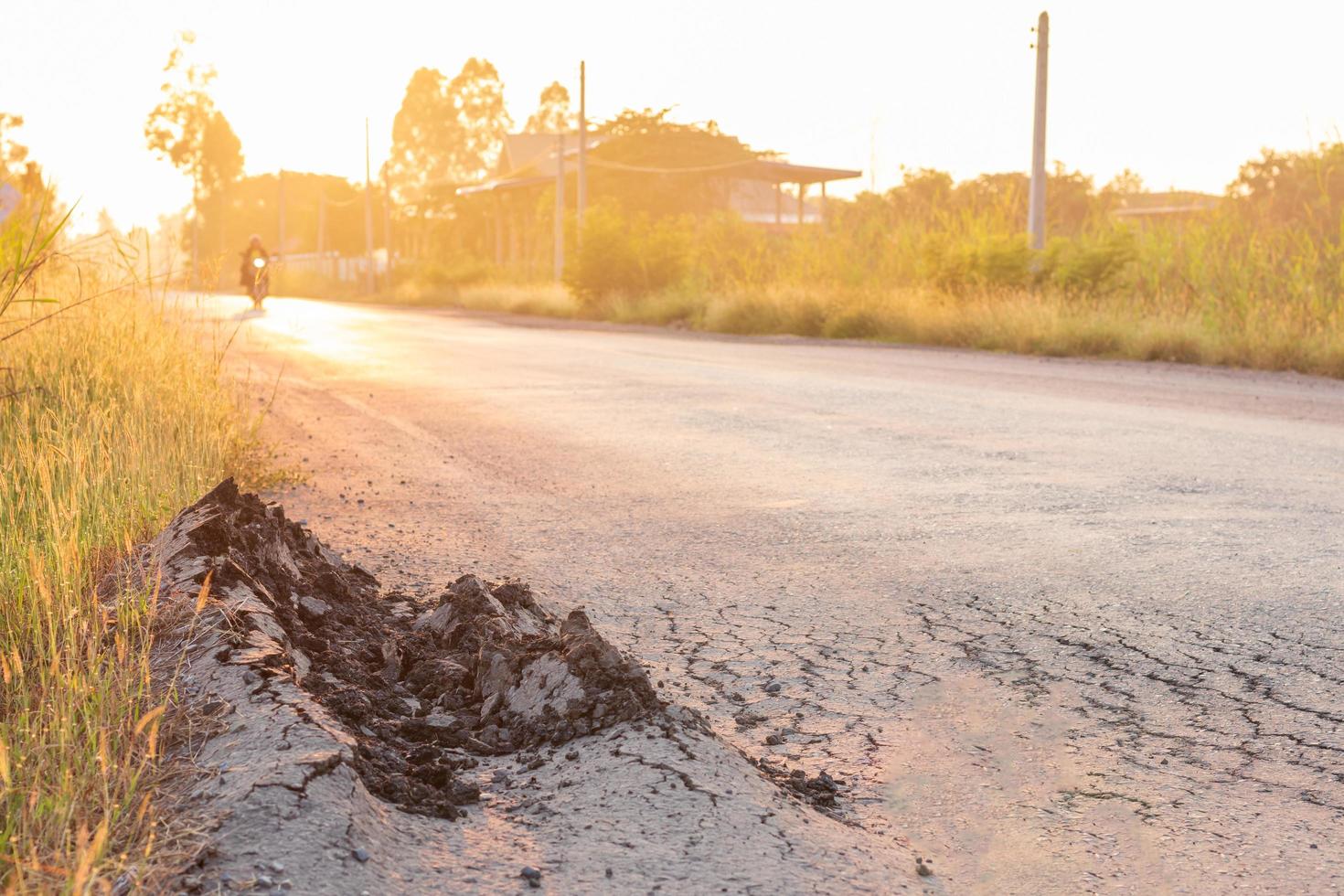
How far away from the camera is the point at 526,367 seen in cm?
1504

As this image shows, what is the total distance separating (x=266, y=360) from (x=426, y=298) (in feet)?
99.8

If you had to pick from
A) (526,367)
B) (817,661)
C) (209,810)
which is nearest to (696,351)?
(526,367)

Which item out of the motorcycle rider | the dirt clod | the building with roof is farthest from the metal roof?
the dirt clod

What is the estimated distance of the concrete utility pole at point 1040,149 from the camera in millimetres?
23188

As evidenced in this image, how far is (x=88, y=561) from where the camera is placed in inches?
153

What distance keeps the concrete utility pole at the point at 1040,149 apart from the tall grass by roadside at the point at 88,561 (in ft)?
58.5

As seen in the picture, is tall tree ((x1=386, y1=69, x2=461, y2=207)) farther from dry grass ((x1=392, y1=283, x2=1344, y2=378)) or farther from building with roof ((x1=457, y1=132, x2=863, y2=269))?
dry grass ((x1=392, y1=283, x2=1344, y2=378))

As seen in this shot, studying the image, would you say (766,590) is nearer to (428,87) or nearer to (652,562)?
(652,562)

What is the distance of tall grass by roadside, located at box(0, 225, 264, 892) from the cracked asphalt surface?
831 mm

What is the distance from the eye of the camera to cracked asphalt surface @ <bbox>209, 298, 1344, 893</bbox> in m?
3.05

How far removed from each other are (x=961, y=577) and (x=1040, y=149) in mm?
19815

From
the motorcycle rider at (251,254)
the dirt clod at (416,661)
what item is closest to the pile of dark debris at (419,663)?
the dirt clod at (416,661)

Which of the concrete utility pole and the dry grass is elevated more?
the concrete utility pole

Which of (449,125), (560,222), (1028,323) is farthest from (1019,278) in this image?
(449,125)
